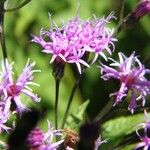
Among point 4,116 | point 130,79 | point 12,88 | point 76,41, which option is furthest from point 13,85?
point 130,79

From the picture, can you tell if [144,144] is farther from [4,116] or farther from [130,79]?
[4,116]

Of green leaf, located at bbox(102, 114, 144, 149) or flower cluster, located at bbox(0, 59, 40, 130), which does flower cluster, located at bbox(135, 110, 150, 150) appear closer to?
green leaf, located at bbox(102, 114, 144, 149)

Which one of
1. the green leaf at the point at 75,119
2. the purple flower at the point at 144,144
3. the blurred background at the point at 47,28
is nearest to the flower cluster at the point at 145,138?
the purple flower at the point at 144,144

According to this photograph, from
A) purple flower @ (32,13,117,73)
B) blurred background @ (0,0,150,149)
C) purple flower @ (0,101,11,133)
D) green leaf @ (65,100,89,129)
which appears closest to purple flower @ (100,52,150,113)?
purple flower @ (32,13,117,73)

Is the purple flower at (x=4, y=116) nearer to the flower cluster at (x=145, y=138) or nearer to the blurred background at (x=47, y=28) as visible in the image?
the flower cluster at (x=145, y=138)

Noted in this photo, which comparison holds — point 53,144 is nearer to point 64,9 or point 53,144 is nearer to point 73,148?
point 73,148
